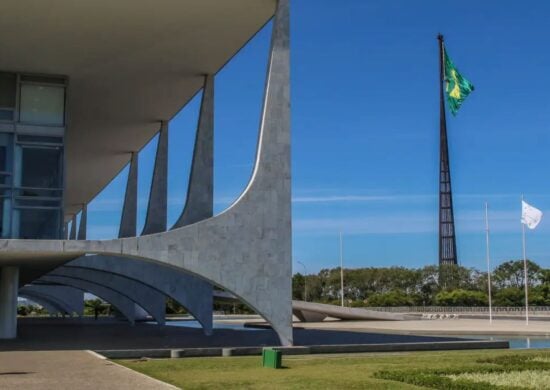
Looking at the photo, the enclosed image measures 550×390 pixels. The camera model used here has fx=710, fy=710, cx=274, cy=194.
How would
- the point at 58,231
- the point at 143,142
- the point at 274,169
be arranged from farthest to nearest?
1. the point at 143,142
2. the point at 58,231
3. the point at 274,169

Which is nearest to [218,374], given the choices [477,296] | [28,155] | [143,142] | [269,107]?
[269,107]

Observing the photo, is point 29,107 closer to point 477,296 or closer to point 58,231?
point 58,231

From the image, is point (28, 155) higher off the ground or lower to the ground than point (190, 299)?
higher

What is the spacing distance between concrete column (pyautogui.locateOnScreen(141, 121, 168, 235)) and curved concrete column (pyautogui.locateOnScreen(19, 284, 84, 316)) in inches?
929

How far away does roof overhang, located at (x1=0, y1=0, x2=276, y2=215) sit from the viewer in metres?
20.0

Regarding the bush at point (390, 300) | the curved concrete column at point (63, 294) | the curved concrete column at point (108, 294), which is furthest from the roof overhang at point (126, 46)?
the bush at point (390, 300)

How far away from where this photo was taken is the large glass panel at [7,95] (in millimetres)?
23750

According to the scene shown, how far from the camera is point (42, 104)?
24344 mm

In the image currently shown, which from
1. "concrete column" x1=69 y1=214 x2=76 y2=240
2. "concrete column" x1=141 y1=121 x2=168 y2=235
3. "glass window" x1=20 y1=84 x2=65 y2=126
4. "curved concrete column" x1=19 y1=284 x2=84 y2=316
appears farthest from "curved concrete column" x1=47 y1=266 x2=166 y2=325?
"concrete column" x1=69 y1=214 x2=76 y2=240

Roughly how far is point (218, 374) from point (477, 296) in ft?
171

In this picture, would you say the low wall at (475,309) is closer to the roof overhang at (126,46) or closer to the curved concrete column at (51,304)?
the curved concrete column at (51,304)

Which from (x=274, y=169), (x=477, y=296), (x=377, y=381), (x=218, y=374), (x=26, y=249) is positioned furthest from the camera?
(x=477, y=296)

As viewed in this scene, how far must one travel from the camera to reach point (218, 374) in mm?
13781

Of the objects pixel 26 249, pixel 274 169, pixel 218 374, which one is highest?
pixel 274 169
